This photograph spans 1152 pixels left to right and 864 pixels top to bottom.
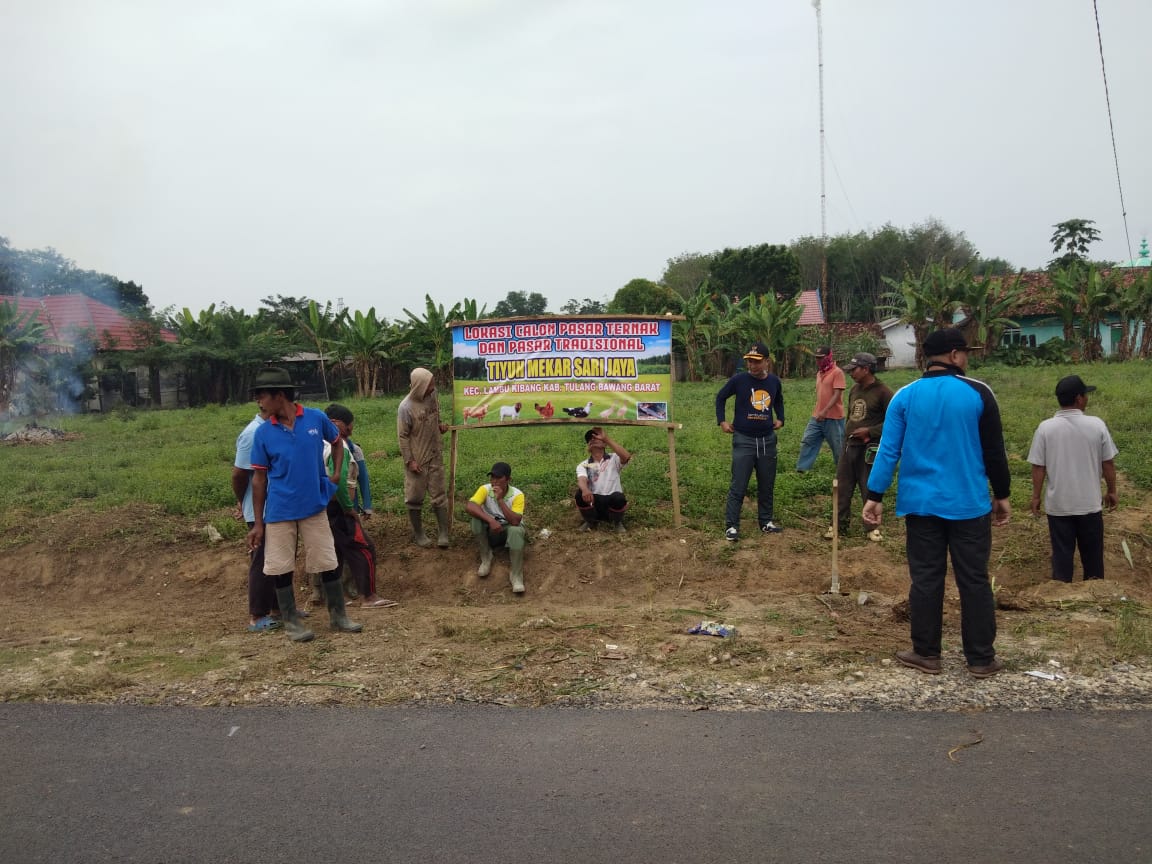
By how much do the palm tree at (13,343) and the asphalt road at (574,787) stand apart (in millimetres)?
20678

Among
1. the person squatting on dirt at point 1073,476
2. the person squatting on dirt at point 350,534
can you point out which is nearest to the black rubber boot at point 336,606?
the person squatting on dirt at point 350,534

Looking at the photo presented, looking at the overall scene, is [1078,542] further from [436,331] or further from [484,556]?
[436,331]

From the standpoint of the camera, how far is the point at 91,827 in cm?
328

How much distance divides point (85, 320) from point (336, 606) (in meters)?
28.3

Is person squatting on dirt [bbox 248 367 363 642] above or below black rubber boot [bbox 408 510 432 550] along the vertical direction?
above

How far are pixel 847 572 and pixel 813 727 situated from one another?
382cm

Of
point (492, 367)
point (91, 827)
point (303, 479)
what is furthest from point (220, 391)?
point (91, 827)

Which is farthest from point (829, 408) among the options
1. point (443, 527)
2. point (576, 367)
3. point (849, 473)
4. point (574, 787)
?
point (574, 787)

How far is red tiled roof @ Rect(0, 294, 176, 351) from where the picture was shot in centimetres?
2766

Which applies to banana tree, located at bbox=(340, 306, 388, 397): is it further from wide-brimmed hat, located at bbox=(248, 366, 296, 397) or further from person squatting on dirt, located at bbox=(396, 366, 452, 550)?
wide-brimmed hat, located at bbox=(248, 366, 296, 397)

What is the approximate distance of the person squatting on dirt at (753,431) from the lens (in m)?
8.25

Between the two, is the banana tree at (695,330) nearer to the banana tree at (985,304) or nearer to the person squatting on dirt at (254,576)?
the banana tree at (985,304)

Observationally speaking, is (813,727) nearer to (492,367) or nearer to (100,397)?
(492,367)

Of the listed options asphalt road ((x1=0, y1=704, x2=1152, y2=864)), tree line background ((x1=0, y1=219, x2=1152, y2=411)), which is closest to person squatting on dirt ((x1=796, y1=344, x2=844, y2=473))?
asphalt road ((x1=0, y1=704, x2=1152, y2=864))
